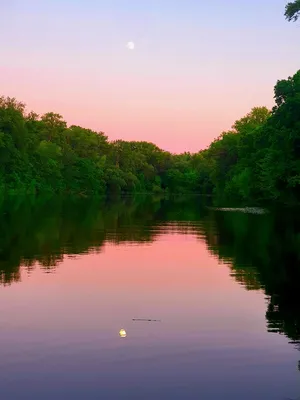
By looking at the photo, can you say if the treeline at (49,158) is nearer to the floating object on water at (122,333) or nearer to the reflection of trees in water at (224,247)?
the reflection of trees in water at (224,247)

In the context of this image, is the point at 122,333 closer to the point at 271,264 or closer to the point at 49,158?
the point at 271,264

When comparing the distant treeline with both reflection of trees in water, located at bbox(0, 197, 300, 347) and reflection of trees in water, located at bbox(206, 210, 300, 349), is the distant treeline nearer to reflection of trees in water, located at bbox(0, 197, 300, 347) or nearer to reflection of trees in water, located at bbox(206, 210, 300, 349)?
reflection of trees in water, located at bbox(0, 197, 300, 347)

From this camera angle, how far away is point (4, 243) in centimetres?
2997

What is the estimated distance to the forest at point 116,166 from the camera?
2532 inches

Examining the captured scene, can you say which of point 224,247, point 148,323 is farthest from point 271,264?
point 148,323

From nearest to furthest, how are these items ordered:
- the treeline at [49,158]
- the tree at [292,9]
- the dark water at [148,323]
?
the dark water at [148,323] < the tree at [292,9] < the treeline at [49,158]

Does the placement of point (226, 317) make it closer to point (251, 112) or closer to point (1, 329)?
point (1, 329)

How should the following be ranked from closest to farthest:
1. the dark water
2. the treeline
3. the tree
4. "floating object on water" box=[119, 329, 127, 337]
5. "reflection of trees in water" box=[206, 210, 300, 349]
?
1. the dark water
2. "floating object on water" box=[119, 329, 127, 337]
3. "reflection of trees in water" box=[206, 210, 300, 349]
4. the tree
5. the treeline

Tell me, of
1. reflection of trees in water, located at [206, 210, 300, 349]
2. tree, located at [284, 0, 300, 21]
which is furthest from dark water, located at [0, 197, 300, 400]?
tree, located at [284, 0, 300, 21]

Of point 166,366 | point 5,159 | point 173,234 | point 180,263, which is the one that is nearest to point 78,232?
point 173,234

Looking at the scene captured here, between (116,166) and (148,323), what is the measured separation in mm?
185929

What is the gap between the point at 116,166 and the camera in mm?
199500

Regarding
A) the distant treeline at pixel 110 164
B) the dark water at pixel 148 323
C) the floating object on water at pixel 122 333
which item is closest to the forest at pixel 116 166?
the distant treeline at pixel 110 164

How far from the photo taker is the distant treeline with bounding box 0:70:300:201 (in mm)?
64625
